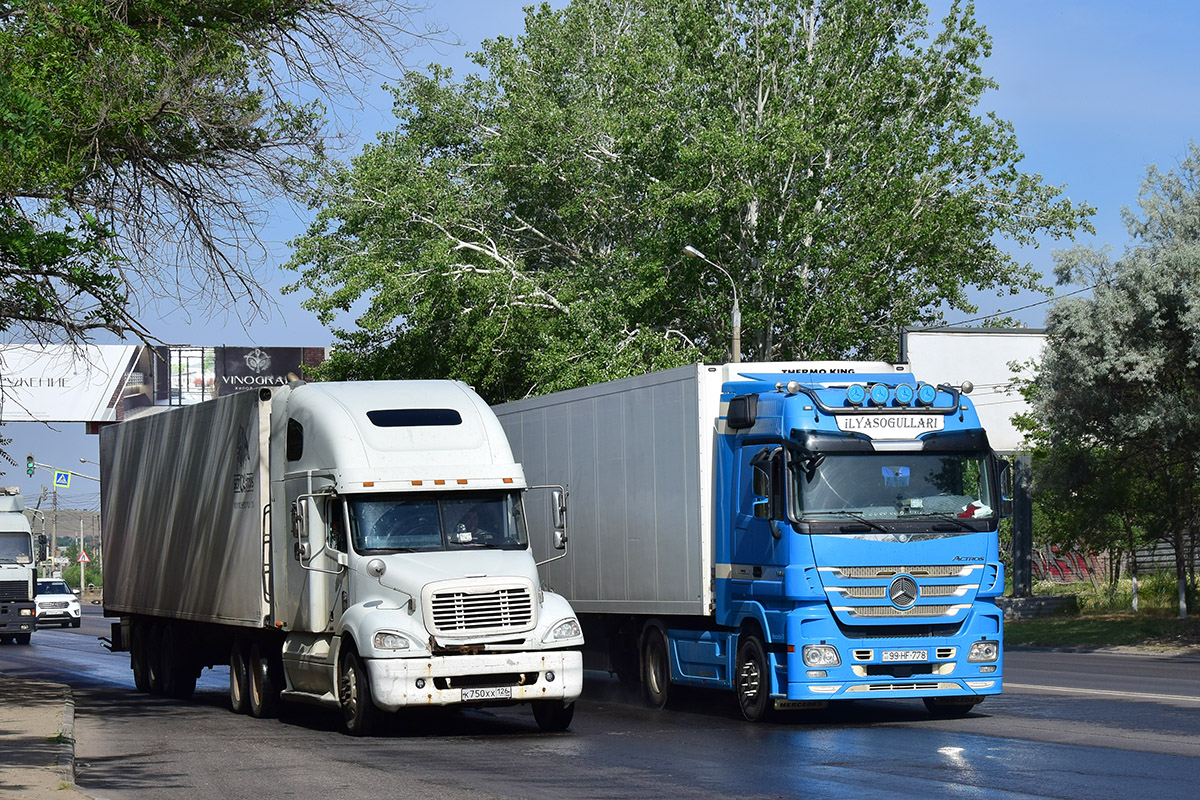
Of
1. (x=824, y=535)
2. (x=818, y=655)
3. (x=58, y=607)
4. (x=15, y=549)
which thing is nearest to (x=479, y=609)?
(x=818, y=655)

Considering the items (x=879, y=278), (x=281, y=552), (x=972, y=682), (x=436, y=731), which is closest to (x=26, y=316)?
(x=281, y=552)

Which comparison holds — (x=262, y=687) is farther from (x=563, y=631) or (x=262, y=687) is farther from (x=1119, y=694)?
(x=1119, y=694)

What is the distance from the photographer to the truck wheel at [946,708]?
16609 mm

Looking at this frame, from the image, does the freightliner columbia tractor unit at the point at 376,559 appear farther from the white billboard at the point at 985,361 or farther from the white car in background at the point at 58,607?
the white car in background at the point at 58,607

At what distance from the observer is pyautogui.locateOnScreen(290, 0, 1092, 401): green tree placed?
122 feet

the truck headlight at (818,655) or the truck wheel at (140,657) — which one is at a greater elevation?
the truck headlight at (818,655)

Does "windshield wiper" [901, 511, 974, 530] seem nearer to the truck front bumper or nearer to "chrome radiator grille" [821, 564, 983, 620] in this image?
"chrome radiator grille" [821, 564, 983, 620]

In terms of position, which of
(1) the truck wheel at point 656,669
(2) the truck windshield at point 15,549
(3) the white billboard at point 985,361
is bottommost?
(1) the truck wheel at point 656,669

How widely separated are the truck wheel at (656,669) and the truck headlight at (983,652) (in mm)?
3669

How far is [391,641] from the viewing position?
594 inches

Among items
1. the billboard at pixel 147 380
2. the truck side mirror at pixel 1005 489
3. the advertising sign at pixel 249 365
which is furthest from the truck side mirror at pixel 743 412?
the advertising sign at pixel 249 365

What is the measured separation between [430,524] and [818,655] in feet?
13.2

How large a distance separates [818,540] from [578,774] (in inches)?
158

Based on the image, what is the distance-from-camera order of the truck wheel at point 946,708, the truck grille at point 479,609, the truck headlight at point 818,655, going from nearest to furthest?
the truck grille at point 479,609, the truck headlight at point 818,655, the truck wheel at point 946,708
